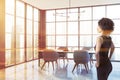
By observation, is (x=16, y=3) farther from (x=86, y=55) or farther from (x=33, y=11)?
(x=86, y=55)

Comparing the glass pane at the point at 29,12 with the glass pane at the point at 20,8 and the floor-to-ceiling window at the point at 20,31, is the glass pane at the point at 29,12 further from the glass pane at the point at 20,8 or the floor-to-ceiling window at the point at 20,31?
the glass pane at the point at 20,8

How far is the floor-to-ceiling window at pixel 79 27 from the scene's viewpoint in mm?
8344

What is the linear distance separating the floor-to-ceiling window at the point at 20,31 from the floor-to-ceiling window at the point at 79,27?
37.5 inches

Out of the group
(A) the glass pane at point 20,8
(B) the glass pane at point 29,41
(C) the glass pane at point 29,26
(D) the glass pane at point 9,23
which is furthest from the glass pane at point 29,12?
(D) the glass pane at point 9,23

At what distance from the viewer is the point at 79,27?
8992 millimetres

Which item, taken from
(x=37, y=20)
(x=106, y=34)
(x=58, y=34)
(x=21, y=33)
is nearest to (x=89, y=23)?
(x=58, y=34)

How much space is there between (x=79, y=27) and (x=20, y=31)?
124 inches

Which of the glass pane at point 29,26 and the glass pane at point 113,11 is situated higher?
the glass pane at point 113,11

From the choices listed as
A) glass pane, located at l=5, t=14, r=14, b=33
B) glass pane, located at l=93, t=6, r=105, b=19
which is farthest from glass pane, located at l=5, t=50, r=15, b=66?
glass pane, located at l=93, t=6, r=105, b=19

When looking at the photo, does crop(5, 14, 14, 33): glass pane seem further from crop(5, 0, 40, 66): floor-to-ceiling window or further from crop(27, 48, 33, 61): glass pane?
crop(27, 48, 33, 61): glass pane

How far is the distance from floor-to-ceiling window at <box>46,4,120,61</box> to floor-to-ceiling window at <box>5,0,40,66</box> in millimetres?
952

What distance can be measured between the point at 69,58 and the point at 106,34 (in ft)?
24.4

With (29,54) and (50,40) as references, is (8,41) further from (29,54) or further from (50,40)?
(50,40)

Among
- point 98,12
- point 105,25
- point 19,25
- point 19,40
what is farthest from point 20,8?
point 105,25
